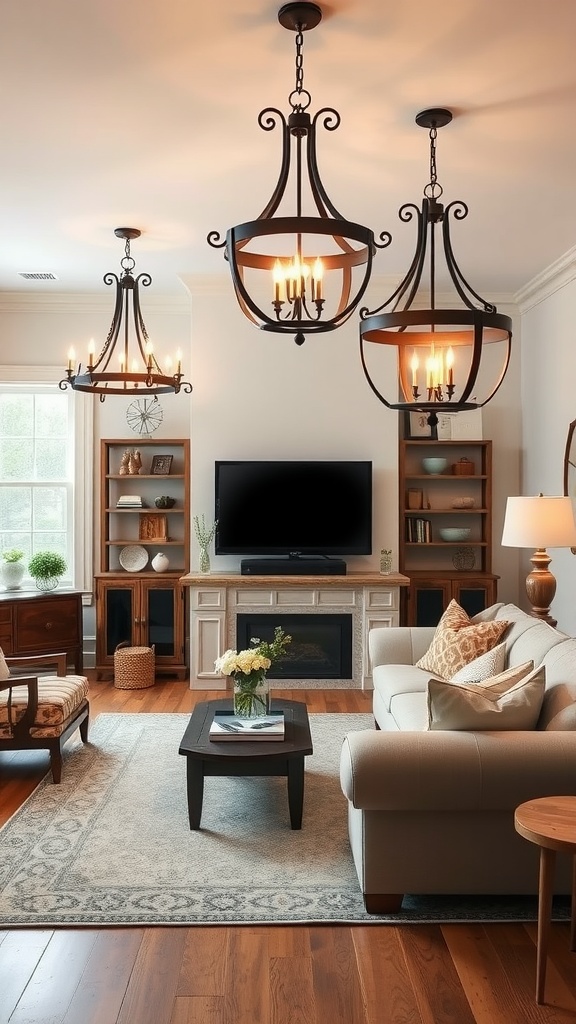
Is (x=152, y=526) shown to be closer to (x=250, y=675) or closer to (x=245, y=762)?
(x=250, y=675)

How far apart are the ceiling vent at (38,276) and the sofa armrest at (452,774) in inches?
188

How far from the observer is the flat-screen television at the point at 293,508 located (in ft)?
21.9

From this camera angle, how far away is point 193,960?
2.76 meters

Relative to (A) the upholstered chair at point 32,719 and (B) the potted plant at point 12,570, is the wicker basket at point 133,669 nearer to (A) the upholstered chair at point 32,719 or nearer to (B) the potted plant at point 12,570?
(B) the potted plant at point 12,570

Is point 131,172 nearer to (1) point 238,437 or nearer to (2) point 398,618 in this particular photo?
(1) point 238,437

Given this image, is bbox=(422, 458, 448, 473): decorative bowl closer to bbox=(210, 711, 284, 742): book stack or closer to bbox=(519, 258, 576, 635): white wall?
bbox=(519, 258, 576, 635): white wall

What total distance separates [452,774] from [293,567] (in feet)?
12.1

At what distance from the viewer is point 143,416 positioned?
7148 mm

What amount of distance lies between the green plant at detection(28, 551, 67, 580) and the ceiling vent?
2092 mm

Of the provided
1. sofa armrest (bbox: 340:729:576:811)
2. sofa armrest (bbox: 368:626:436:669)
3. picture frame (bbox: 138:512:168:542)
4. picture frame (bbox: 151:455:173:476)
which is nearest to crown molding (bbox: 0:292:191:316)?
picture frame (bbox: 151:455:173:476)

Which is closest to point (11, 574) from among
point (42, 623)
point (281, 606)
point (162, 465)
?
point (42, 623)

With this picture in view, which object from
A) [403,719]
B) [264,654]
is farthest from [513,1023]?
[264,654]

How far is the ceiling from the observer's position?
118 inches

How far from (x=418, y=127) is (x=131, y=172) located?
146 centimetres
